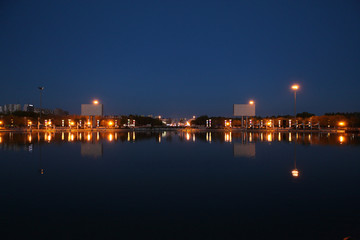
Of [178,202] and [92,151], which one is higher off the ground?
[92,151]

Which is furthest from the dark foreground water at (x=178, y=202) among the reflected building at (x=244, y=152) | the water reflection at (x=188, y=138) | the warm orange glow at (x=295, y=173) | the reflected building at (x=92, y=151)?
the water reflection at (x=188, y=138)

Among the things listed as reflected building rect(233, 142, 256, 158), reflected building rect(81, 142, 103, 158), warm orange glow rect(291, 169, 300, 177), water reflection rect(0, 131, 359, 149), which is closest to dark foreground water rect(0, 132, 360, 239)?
warm orange glow rect(291, 169, 300, 177)

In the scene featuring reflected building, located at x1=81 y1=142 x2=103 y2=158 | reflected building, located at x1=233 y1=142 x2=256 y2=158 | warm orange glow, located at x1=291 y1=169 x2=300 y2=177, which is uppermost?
reflected building, located at x1=81 y1=142 x2=103 y2=158

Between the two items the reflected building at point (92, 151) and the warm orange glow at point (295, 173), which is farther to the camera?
the reflected building at point (92, 151)

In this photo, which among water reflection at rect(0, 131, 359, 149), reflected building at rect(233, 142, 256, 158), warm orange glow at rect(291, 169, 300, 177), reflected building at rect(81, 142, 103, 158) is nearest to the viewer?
warm orange glow at rect(291, 169, 300, 177)

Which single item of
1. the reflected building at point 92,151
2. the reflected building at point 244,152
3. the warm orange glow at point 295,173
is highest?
the reflected building at point 92,151

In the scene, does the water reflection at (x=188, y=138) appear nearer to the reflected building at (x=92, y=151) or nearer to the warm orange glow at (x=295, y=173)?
the reflected building at (x=92, y=151)

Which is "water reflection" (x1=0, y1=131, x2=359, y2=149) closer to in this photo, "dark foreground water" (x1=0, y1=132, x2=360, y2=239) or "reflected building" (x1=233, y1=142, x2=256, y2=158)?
"reflected building" (x1=233, y1=142, x2=256, y2=158)

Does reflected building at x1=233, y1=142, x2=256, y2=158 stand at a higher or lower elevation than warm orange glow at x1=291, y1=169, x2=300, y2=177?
higher

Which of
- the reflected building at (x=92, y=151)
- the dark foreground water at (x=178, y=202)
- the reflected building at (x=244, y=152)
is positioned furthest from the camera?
the reflected building at (x=244, y=152)

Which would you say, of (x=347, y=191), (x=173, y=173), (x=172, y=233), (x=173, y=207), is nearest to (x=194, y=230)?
(x=172, y=233)

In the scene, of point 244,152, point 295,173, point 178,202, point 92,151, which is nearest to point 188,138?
point 244,152

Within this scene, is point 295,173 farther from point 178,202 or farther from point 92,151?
point 92,151

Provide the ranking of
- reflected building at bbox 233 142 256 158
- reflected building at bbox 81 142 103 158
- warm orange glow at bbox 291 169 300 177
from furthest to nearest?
reflected building at bbox 233 142 256 158 < reflected building at bbox 81 142 103 158 < warm orange glow at bbox 291 169 300 177
